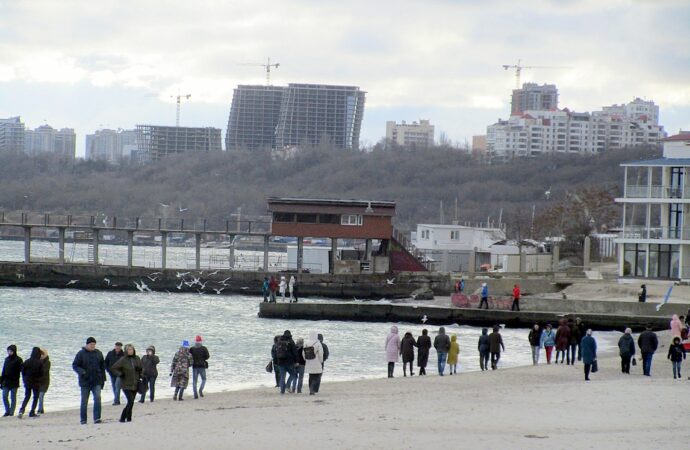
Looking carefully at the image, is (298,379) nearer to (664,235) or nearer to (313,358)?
(313,358)

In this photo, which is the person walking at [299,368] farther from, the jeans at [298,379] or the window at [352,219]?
the window at [352,219]

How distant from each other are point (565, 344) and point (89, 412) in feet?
42.9

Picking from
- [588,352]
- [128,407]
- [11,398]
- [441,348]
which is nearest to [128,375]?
[128,407]

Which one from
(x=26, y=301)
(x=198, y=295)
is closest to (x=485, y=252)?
(x=198, y=295)

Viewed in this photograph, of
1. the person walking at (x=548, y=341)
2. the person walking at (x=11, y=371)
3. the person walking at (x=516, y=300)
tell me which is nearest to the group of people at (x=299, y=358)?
the person walking at (x=11, y=371)

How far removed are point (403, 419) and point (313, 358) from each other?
14.0 feet

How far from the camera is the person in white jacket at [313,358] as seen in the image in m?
23.2

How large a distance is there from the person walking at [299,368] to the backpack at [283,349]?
0.25 metres

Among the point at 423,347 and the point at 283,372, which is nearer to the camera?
the point at 283,372

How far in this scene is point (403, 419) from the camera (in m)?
19.2

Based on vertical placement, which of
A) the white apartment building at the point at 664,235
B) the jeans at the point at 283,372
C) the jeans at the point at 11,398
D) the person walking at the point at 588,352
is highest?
the white apartment building at the point at 664,235

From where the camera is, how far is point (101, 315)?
51719mm

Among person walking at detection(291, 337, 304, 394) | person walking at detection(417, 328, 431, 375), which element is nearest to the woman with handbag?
person walking at detection(417, 328, 431, 375)

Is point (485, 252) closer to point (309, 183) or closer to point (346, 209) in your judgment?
point (346, 209)
